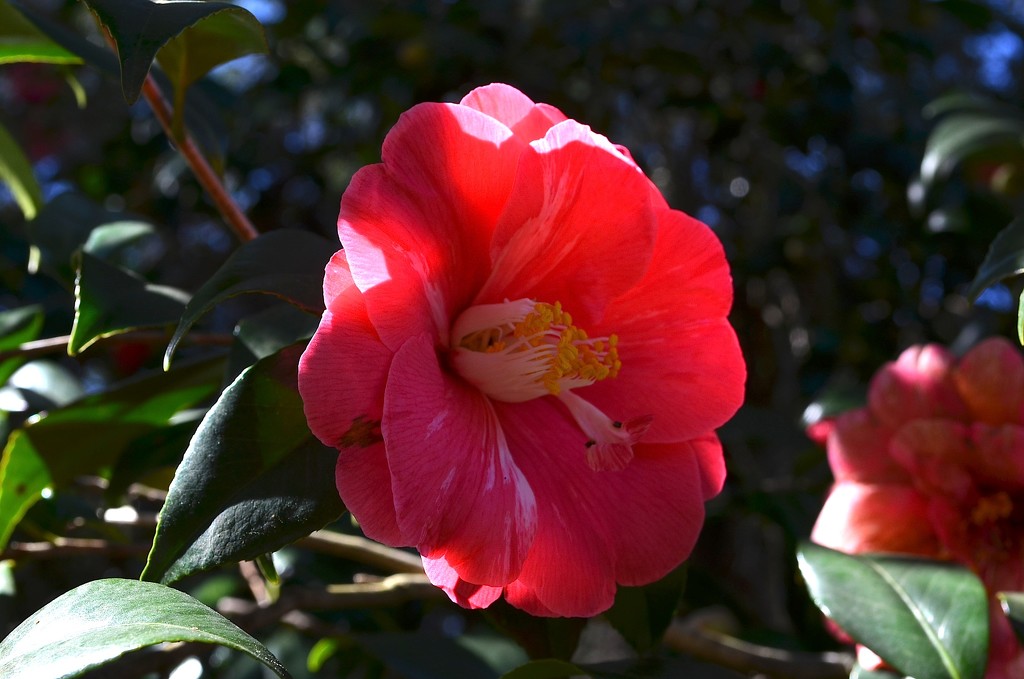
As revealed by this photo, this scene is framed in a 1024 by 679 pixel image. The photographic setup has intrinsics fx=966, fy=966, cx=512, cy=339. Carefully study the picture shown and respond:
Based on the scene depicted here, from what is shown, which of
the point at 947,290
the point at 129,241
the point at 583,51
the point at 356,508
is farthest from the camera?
the point at 583,51

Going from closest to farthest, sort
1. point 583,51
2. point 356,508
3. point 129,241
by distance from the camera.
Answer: point 356,508 < point 129,241 < point 583,51

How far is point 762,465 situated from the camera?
7.39 ft

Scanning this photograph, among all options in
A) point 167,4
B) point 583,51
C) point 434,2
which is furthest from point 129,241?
point 434,2

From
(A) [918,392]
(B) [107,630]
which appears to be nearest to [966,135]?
(A) [918,392]

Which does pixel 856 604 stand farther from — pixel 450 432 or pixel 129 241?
pixel 129 241

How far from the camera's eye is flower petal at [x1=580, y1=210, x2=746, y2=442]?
2.21 feet

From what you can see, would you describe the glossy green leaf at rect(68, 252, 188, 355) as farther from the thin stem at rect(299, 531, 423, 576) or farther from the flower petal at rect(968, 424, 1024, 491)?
the flower petal at rect(968, 424, 1024, 491)

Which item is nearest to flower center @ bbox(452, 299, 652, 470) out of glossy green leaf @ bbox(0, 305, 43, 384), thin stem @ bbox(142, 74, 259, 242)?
thin stem @ bbox(142, 74, 259, 242)

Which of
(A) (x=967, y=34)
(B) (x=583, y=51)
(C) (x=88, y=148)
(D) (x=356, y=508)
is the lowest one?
(C) (x=88, y=148)

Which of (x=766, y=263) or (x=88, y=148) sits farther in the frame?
(x=88, y=148)

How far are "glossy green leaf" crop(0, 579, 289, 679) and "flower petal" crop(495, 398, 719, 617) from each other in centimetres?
19

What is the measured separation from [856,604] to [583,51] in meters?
1.64

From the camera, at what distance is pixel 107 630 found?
1.46ft

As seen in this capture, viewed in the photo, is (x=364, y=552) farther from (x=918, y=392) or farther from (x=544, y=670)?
(x=918, y=392)
